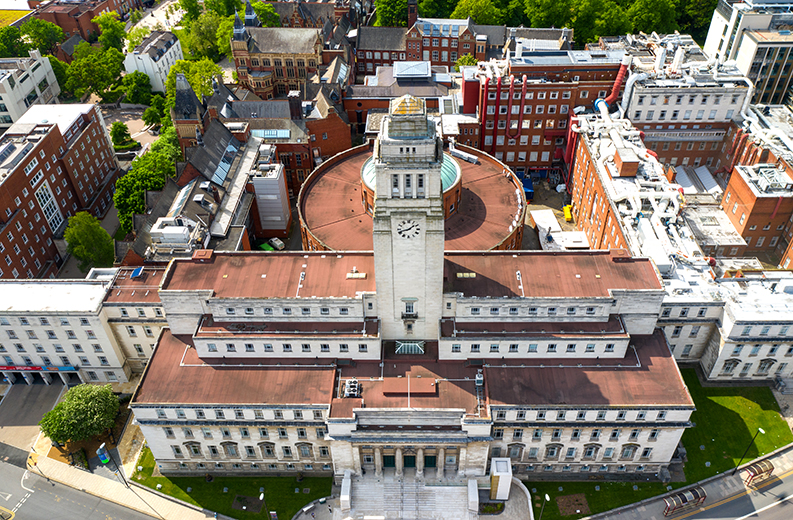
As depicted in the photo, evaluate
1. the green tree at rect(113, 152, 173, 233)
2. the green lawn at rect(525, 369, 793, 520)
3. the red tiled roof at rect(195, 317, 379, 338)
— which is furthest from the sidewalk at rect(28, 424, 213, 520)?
the green lawn at rect(525, 369, 793, 520)

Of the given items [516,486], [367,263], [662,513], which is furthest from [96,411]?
[662,513]

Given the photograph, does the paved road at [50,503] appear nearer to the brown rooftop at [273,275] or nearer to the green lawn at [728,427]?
the brown rooftop at [273,275]

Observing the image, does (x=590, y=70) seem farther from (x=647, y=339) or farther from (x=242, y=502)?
(x=242, y=502)

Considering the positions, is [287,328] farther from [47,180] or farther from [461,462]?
[47,180]

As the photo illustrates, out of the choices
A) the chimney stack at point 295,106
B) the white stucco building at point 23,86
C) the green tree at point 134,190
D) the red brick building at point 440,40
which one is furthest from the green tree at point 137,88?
the chimney stack at point 295,106

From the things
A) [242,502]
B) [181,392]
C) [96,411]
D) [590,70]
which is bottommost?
[242,502]

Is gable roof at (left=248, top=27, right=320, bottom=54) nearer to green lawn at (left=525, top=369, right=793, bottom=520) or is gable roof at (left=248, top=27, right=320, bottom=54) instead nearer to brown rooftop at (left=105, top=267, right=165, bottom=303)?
brown rooftop at (left=105, top=267, right=165, bottom=303)
